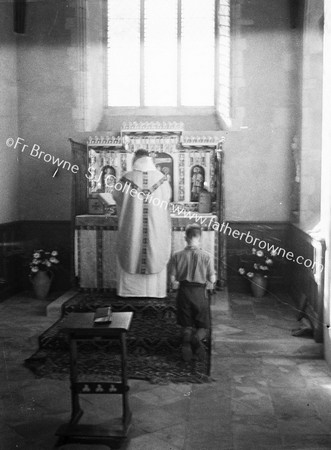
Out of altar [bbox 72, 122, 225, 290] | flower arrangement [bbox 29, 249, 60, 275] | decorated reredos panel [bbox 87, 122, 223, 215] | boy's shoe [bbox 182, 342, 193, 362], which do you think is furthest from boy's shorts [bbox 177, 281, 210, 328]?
flower arrangement [bbox 29, 249, 60, 275]

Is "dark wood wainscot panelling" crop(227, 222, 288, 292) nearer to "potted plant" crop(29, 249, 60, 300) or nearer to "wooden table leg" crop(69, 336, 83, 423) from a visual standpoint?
"potted plant" crop(29, 249, 60, 300)

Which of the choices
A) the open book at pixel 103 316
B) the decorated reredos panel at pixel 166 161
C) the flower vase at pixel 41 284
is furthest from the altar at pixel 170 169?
the open book at pixel 103 316

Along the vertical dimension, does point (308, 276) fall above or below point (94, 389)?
above

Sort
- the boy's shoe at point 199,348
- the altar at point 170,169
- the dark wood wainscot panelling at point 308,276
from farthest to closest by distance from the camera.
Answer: the altar at point 170,169
the dark wood wainscot panelling at point 308,276
the boy's shoe at point 199,348

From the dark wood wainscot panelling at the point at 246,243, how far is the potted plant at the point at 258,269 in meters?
0.11

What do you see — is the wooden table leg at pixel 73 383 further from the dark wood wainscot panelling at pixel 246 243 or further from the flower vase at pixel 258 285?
the dark wood wainscot panelling at pixel 246 243

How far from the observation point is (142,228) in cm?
743

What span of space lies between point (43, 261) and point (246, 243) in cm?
331

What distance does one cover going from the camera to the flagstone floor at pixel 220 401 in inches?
167

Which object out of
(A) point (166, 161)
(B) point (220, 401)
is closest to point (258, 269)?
(A) point (166, 161)

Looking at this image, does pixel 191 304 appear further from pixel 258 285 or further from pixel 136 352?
pixel 258 285

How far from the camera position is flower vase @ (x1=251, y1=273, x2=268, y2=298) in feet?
29.2

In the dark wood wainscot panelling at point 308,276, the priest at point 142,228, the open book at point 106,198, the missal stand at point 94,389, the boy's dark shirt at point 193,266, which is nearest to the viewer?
the missal stand at point 94,389

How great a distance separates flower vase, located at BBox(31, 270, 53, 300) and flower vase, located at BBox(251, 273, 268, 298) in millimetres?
3184
